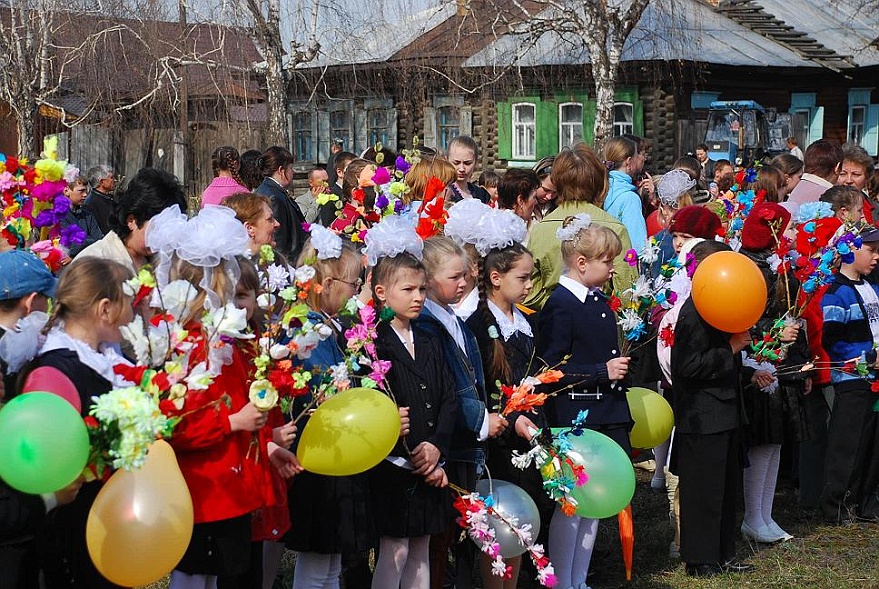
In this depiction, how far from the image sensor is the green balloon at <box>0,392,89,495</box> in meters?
2.87

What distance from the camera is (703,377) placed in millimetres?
5430

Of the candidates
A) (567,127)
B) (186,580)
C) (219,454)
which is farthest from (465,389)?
(567,127)

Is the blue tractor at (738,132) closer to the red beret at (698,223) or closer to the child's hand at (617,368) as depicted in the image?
the red beret at (698,223)

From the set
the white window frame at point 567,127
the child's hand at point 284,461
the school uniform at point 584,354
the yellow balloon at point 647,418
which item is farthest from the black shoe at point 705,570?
the white window frame at point 567,127

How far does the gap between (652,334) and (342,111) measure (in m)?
25.3

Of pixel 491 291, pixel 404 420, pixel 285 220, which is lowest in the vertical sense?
pixel 404 420

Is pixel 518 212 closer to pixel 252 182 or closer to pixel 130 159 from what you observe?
pixel 252 182

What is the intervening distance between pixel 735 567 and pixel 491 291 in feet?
6.56

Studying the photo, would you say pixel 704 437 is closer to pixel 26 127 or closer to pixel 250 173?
pixel 250 173

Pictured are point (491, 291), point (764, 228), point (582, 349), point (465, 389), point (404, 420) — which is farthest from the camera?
point (764, 228)

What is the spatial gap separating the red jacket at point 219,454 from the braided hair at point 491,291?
1.37 m

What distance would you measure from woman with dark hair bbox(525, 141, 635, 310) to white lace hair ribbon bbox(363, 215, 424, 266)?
1.87 m

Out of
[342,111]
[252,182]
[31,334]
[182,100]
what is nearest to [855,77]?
[342,111]

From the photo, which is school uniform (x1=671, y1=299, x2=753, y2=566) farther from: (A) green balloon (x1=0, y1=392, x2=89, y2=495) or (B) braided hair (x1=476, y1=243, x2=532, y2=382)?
(A) green balloon (x1=0, y1=392, x2=89, y2=495)
